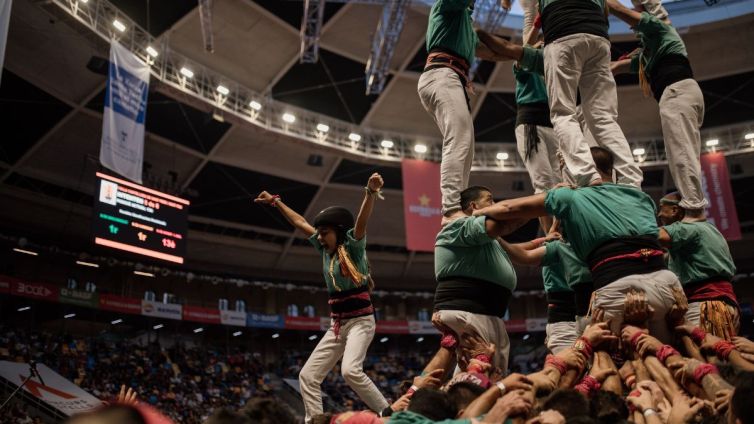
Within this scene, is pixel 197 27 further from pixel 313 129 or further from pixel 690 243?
pixel 690 243

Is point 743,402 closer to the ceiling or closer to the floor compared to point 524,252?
closer to the floor

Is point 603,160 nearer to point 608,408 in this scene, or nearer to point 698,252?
point 698,252

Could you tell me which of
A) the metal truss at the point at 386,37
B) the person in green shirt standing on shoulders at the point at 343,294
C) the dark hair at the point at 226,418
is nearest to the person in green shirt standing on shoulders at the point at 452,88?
the person in green shirt standing on shoulders at the point at 343,294

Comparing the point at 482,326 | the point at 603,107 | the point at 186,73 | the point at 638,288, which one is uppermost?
the point at 186,73

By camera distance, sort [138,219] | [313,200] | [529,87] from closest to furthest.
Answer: [529,87] < [138,219] < [313,200]

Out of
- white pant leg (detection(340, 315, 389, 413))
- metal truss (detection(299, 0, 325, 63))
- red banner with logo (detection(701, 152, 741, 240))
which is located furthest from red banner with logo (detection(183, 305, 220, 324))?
white pant leg (detection(340, 315, 389, 413))

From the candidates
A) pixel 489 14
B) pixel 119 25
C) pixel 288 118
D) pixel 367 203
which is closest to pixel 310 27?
pixel 288 118

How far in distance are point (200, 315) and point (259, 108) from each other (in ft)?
31.3

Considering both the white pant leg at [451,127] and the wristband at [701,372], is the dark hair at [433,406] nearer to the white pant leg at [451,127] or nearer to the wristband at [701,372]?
the wristband at [701,372]

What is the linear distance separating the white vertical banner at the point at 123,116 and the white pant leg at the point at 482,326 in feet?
31.7

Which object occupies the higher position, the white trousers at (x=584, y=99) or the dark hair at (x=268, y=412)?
the white trousers at (x=584, y=99)

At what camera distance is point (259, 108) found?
57.4 feet

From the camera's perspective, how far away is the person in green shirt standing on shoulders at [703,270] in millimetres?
3758

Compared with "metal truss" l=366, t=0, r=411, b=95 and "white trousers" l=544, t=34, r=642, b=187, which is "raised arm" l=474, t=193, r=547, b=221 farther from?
"metal truss" l=366, t=0, r=411, b=95
